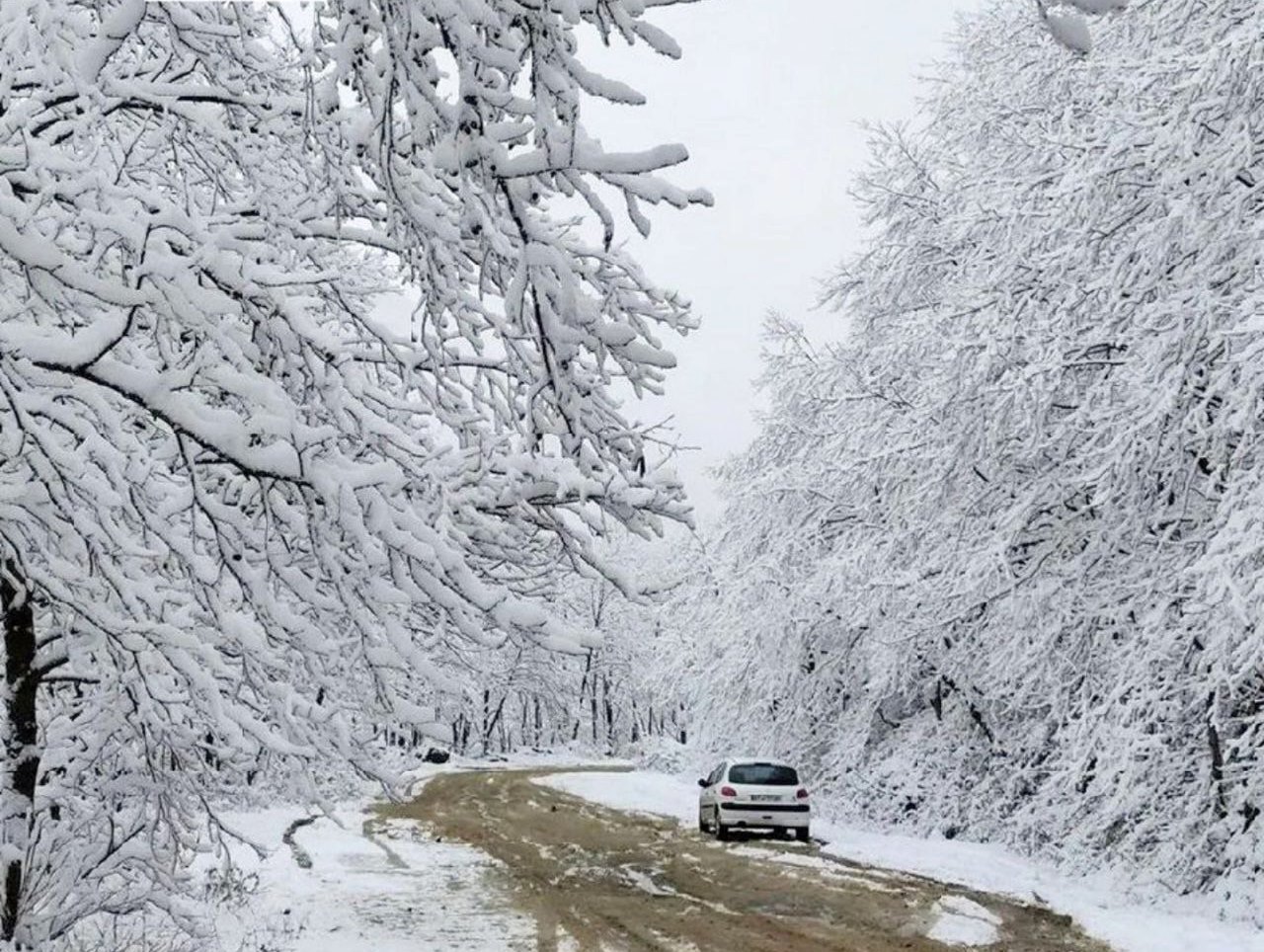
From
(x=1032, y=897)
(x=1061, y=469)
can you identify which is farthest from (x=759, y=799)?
(x=1061, y=469)

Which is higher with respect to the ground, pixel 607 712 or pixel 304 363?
pixel 607 712

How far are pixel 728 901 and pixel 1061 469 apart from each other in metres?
6.23

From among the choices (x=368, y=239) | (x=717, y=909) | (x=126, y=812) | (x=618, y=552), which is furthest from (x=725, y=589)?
(x=618, y=552)

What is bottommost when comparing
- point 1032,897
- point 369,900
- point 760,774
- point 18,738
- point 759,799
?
point 1032,897

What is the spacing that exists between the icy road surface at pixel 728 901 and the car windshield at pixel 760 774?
1021 millimetres

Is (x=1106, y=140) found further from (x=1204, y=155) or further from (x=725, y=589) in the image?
(x=725, y=589)

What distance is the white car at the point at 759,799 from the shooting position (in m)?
20.5

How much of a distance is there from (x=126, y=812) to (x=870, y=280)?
56.2ft

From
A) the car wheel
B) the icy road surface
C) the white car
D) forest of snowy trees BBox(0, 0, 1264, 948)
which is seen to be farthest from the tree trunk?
the car wheel

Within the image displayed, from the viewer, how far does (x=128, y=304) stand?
3613mm

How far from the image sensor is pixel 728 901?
13.4 m

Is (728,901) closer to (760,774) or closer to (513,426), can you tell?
(760,774)

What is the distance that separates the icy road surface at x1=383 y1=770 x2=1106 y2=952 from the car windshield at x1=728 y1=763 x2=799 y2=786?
102 cm

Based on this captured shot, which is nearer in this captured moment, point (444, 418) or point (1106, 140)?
point (444, 418)
